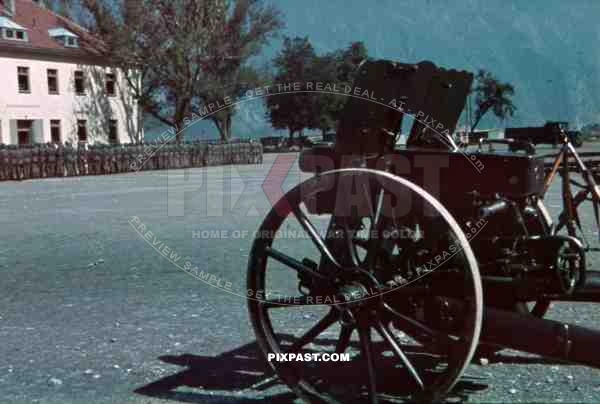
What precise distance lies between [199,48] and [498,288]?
46998 mm

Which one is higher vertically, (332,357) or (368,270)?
(368,270)

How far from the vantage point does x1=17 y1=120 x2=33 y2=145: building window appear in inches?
1823

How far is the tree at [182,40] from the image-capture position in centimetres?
4856

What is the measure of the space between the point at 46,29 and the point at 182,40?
10.3 m

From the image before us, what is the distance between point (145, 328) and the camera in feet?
19.4

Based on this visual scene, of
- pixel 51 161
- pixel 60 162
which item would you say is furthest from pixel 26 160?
pixel 60 162

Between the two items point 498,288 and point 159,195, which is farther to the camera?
point 159,195

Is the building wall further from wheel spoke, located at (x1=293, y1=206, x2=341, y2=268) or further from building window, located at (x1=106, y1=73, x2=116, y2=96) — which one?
wheel spoke, located at (x1=293, y1=206, x2=341, y2=268)

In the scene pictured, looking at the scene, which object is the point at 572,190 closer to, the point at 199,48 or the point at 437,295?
the point at 437,295

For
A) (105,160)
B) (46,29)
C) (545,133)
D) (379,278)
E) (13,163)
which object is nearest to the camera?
(379,278)

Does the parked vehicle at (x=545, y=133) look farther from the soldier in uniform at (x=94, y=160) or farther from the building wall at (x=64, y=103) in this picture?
the building wall at (x=64, y=103)

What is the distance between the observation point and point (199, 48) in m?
49.1

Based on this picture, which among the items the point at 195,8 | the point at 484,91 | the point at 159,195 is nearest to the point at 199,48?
the point at 195,8

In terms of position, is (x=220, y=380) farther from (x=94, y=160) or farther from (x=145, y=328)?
(x=94, y=160)
